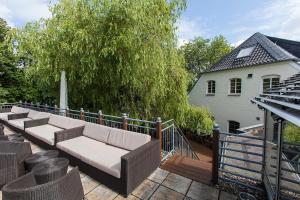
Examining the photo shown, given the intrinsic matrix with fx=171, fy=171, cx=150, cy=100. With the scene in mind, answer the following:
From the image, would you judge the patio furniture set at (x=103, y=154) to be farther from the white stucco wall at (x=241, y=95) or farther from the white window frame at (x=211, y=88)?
the white window frame at (x=211, y=88)

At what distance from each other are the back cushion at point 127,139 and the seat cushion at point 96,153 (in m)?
0.11

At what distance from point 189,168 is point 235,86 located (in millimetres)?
8980

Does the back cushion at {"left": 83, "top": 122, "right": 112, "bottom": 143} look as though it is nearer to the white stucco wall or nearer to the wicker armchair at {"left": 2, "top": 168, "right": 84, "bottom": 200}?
the wicker armchair at {"left": 2, "top": 168, "right": 84, "bottom": 200}

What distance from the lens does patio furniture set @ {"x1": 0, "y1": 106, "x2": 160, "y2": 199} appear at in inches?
101

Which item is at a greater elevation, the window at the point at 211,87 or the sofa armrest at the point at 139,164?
the window at the point at 211,87

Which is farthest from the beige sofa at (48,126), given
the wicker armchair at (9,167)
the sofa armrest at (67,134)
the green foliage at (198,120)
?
the green foliage at (198,120)

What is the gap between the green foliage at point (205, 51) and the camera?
18.3 metres

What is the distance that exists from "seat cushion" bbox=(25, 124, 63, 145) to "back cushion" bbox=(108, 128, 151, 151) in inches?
61.8

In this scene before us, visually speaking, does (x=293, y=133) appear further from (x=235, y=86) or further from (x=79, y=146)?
(x=235, y=86)

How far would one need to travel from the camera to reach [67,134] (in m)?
3.89

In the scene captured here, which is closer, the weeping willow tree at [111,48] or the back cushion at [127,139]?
the back cushion at [127,139]

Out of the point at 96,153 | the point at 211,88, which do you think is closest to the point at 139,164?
the point at 96,153

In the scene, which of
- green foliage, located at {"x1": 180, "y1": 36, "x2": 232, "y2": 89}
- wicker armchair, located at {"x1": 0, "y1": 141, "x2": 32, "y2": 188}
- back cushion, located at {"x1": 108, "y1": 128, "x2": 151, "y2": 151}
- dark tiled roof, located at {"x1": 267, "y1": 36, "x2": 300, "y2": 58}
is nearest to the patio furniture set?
back cushion, located at {"x1": 108, "y1": 128, "x2": 151, "y2": 151}

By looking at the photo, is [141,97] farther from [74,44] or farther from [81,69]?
[74,44]
